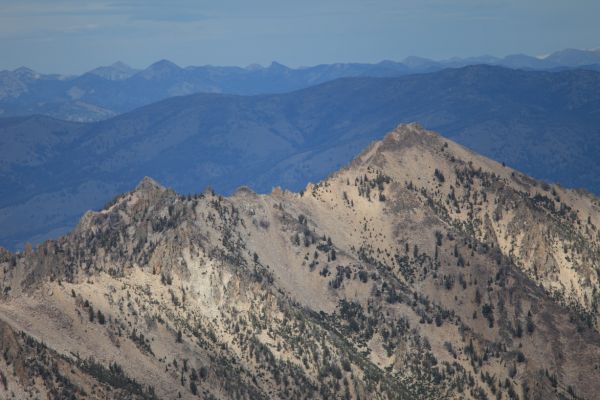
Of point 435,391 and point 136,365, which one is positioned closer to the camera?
point 136,365

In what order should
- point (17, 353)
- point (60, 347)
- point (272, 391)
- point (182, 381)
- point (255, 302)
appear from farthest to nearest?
1. point (255, 302)
2. point (272, 391)
3. point (182, 381)
4. point (60, 347)
5. point (17, 353)

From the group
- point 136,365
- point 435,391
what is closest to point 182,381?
point 136,365

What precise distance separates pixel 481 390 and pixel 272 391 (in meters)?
54.5

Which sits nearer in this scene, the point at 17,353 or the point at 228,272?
the point at 17,353

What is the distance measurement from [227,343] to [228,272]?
2207 centimetres

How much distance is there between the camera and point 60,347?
14338cm

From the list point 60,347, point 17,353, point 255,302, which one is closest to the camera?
point 17,353

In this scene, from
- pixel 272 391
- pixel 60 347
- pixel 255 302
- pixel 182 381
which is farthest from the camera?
pixel 255 302

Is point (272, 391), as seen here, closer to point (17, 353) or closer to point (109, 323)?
point (109, 323)

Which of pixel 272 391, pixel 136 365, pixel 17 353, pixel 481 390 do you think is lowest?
pixel 481 390

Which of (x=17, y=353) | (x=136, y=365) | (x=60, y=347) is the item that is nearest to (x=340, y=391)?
(x=136, y=365)

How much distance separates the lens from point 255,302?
621 feet

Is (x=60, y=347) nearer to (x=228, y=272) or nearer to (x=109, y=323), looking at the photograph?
(x=109, y=323)

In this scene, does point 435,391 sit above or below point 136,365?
below
